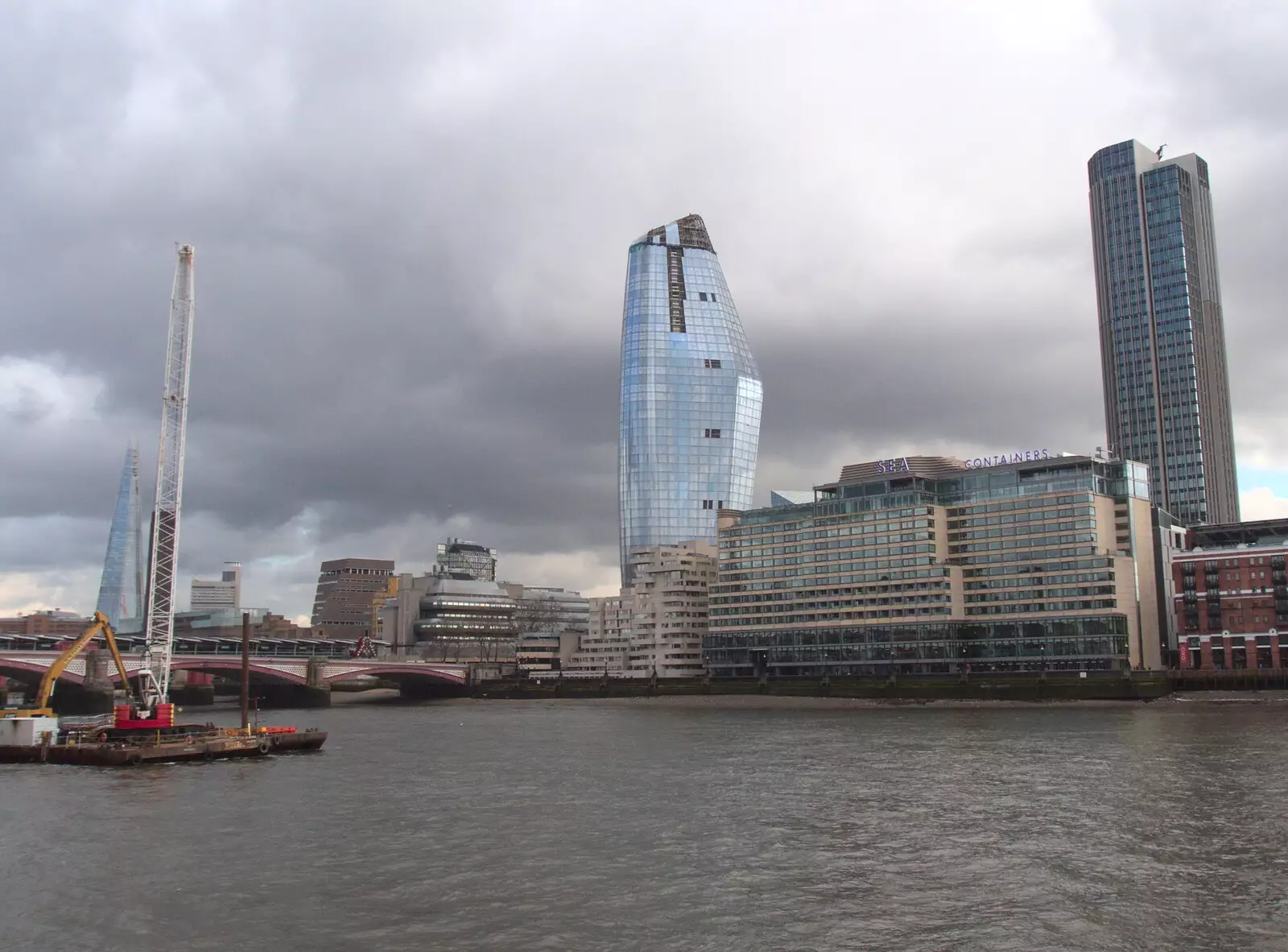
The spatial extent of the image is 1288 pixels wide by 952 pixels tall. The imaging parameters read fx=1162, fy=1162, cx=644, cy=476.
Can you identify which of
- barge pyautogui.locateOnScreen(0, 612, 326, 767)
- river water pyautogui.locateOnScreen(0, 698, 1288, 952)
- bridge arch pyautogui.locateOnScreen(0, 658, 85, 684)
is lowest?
river water pyautogui.locateOnScreen(0, 698, 1288, 952)

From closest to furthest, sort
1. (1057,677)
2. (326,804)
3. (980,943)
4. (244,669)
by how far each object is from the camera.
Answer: (980,943)
(326,804)
(244,669)
(1057,677)

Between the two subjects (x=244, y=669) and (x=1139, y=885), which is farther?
(x=244, y=669)

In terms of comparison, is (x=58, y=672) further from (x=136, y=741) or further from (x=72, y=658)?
(x=136, y=741)

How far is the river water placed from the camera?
1590 inches

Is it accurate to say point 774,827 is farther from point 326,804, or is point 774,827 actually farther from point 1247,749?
point 1247,749

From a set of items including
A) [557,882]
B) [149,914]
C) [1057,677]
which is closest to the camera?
[149,914]

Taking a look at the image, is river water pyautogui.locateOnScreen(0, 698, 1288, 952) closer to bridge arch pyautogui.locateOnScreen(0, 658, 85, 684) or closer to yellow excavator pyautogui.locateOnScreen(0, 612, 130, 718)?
yellow excavator pyautogui.locateOnScreen(0, 612, 130, 718)

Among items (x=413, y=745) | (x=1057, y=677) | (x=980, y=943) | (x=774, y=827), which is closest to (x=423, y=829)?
(x=774, y=827)

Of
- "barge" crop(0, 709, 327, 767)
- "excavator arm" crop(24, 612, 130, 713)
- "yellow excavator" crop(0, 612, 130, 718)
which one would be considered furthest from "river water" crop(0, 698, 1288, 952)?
"excavator arm" crop(24, 612, 130, 713)

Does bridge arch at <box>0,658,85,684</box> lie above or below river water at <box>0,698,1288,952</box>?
above

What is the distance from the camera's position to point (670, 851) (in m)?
54.2

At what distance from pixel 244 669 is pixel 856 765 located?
76427 mm

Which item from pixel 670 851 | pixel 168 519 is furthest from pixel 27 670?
pixel 670 851

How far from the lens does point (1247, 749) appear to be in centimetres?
9088
